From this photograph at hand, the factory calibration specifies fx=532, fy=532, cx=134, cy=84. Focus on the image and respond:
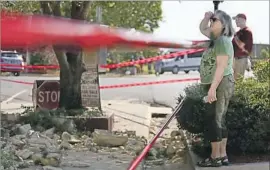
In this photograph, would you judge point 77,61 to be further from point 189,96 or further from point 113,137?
point 189,96

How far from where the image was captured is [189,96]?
6.56m

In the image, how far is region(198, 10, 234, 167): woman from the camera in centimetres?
548

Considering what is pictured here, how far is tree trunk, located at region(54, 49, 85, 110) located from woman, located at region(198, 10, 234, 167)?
480cm

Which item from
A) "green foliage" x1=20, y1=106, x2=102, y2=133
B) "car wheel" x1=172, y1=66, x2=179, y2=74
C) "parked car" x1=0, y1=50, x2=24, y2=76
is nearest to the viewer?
"parked car" x1=0, y1=50, x2=24, y2=76

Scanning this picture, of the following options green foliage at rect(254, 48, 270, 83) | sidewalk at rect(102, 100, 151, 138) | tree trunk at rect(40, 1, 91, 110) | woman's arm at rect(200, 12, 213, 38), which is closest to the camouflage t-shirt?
woman's arm at rect(200, 12, 213, 38)

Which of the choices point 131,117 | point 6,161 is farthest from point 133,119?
point 6,161

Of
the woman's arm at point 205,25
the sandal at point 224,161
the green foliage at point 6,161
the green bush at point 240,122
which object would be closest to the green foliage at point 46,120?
the green foliage at point 6,161

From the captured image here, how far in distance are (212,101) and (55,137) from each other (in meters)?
3.23

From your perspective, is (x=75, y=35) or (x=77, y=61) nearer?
(x=75, y=35)

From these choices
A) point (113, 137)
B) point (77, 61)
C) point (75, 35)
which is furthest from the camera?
point (77, 61)

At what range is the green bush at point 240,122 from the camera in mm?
6234

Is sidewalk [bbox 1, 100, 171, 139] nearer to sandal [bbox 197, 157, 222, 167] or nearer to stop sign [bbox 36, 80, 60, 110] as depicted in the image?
stop sign [bbox 36, 80, 60, 110]

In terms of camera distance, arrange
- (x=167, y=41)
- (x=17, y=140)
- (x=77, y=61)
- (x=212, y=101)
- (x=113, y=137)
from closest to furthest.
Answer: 1. (x=167, y=41)
2. (x=212, y=101)
3. (x=17, y=140)
4. (x=113, y=137)
5. (x=77, y=61)

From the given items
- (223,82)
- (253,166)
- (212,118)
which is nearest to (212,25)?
(223,82)
